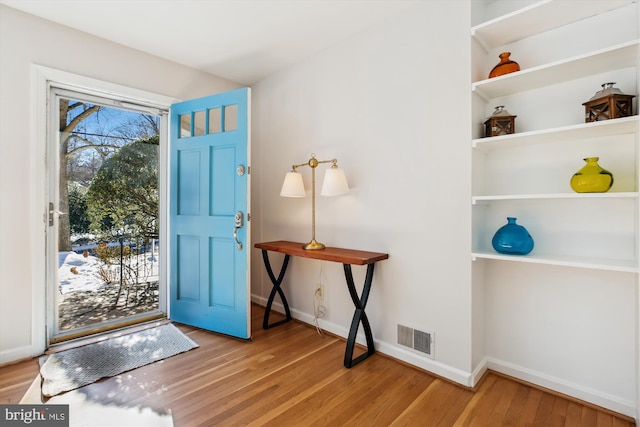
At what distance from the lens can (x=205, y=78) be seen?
326 cm

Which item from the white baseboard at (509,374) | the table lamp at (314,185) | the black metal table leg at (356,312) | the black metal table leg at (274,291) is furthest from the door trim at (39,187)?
the white baseboard at (509,374)

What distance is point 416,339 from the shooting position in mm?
2164

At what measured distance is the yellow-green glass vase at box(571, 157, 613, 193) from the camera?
5.05 feet

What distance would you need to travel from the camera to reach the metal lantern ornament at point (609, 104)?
1.50 metres

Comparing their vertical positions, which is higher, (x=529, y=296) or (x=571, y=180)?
(x=571, y=180)

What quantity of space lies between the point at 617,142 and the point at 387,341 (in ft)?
6.11

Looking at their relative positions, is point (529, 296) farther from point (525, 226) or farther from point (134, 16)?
point (134, 16)

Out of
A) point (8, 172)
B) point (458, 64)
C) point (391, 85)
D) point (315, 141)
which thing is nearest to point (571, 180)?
point (458, 64)

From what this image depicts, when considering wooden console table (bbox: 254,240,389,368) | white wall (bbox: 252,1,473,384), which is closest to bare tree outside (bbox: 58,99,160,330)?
white wall (bbox: 252,1,473,384)

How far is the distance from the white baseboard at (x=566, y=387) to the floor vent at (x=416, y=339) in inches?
16.3

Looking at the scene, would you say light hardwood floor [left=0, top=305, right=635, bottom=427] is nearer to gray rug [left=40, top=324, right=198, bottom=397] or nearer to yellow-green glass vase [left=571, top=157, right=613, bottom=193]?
gray rug [left=40, top=324, right=198, bottom=397]

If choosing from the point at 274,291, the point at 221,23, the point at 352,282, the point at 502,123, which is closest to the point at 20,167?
the point at 221,23

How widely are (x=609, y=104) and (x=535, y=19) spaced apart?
64 centimetres

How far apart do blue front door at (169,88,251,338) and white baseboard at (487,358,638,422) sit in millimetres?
1878
